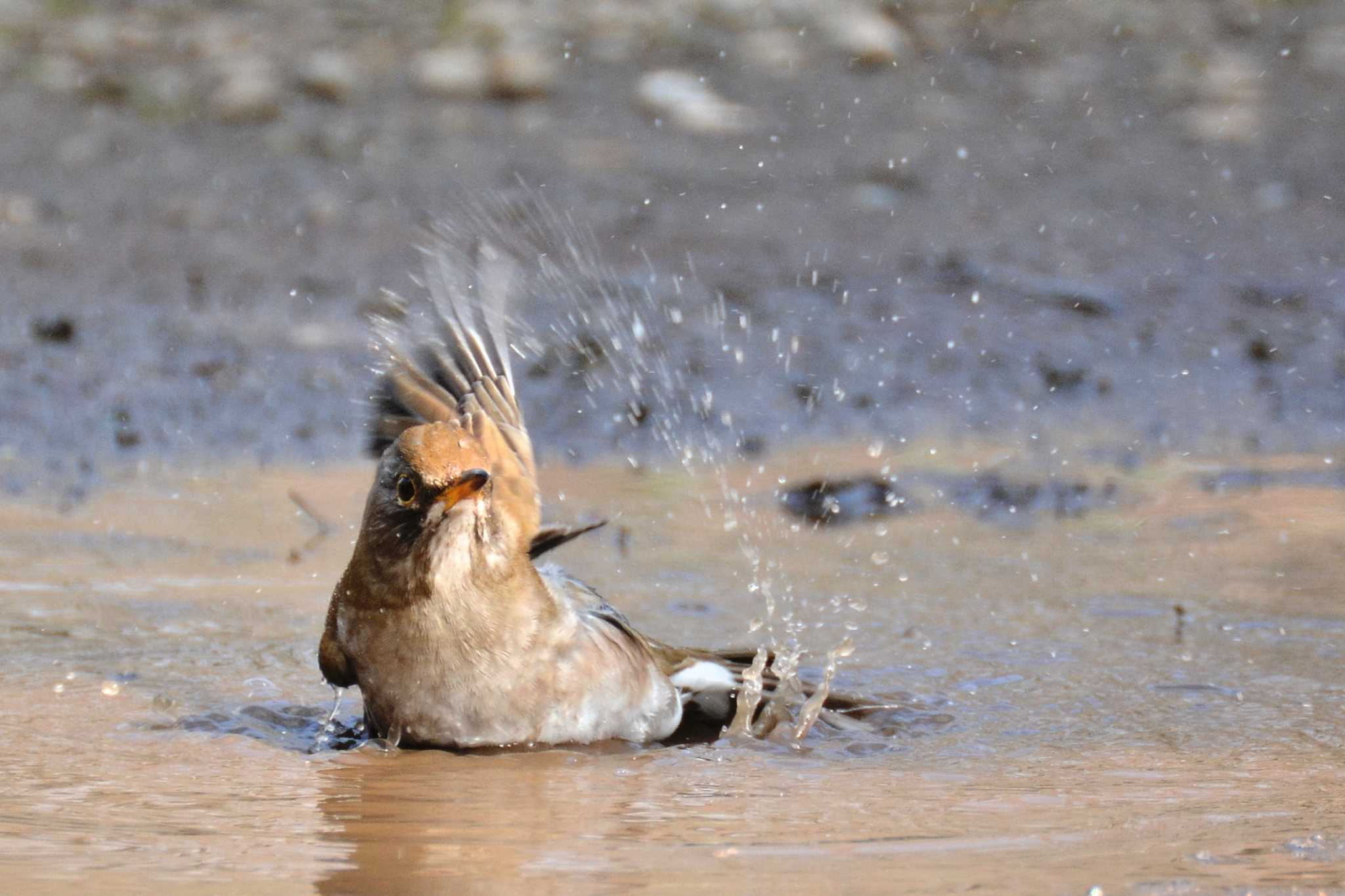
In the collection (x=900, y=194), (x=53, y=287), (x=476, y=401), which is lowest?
(x=476, y=401)

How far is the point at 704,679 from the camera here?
493 cm

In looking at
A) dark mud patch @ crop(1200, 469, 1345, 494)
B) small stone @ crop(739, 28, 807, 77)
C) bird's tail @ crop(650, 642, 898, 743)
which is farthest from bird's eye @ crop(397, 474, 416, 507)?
small stone @ crop(739, 28, 807, 77)

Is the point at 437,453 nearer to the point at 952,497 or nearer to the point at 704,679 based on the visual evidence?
the point at 704,679

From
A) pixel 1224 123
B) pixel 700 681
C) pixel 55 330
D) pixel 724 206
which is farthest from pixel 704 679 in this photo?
pixel 1224 123

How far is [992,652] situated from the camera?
17.3 ft

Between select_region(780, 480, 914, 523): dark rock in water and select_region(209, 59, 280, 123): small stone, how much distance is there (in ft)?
19.7

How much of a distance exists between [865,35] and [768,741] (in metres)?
8.99

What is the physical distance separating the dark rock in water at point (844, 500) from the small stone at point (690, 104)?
4977mm

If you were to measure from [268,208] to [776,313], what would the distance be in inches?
125

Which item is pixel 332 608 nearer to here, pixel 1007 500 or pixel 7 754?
pixel 7 754

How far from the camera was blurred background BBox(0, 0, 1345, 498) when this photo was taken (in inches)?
329

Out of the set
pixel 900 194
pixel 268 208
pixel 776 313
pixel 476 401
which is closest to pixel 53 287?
pixel 268 208

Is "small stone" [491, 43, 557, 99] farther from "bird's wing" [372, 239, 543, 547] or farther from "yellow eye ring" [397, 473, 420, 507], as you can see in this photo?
"yellow eye ring" [397, 473, 420, 507]

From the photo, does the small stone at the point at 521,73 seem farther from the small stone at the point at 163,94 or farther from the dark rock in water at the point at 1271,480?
the dark rock in water at the point at 1271,480
